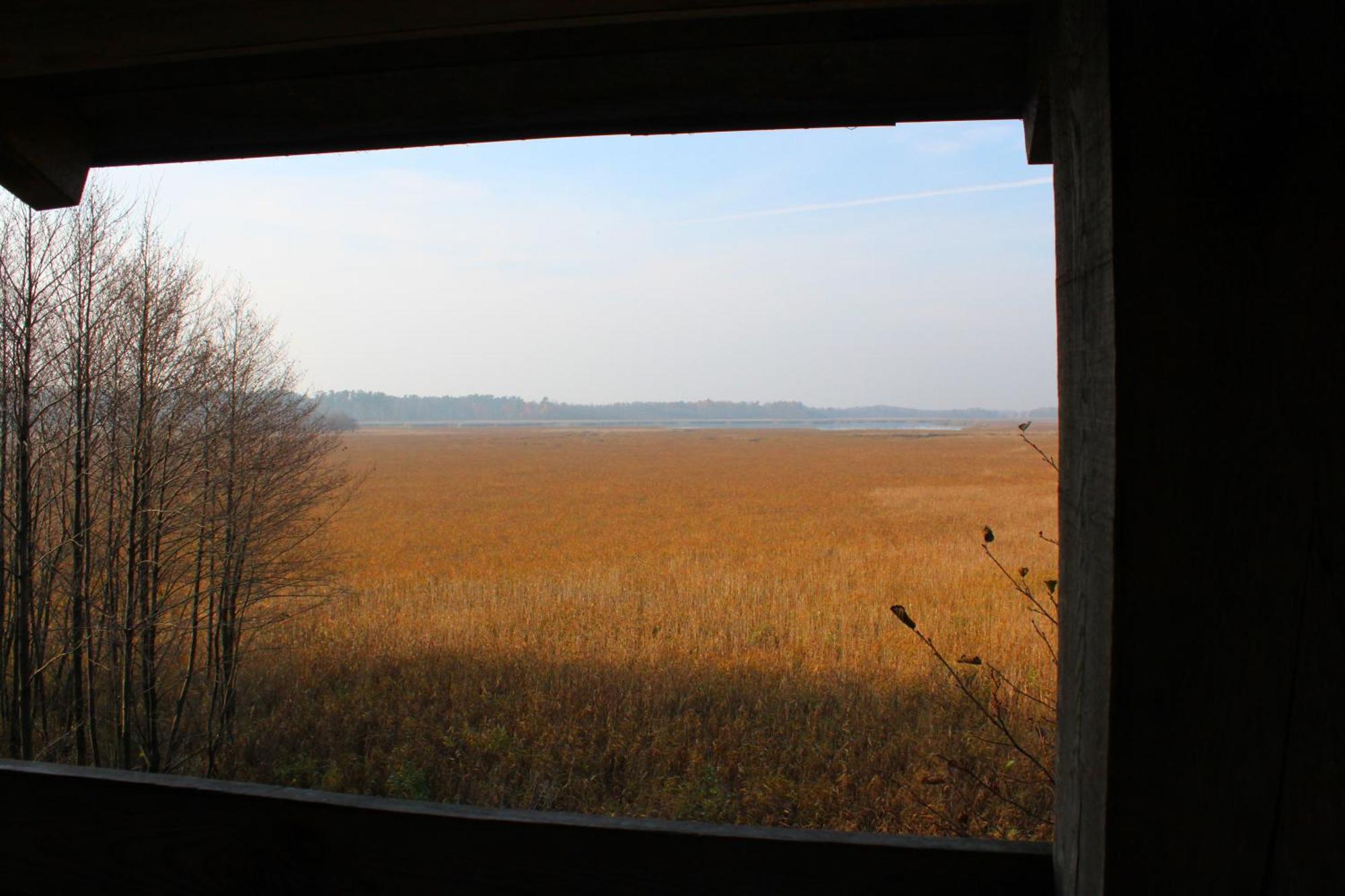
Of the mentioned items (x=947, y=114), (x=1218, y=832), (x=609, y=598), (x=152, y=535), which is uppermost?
(x=947, y=114)

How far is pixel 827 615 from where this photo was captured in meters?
15.5

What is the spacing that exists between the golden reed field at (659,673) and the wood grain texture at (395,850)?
203 centimetres

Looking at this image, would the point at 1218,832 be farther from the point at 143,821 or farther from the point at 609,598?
the point at 609,598

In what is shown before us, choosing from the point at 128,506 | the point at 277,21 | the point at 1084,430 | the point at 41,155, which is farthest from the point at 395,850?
the point at 128,506

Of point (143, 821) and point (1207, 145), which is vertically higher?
point (1207, 145)

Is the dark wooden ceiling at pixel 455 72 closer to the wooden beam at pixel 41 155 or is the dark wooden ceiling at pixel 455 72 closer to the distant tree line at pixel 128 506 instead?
the wooden beam at pixel 41 155

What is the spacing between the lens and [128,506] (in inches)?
339

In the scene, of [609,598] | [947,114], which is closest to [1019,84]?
[947,114]

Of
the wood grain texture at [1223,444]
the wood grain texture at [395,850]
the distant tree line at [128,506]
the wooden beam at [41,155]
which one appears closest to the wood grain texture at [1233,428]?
the wood grain texture at [1223,444]

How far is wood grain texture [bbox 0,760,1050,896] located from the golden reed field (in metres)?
2.03

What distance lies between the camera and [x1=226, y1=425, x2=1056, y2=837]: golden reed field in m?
8.51

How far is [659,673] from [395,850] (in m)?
11.1

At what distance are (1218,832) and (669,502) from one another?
41.3m

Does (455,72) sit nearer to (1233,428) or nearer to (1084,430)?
(1084,430)
